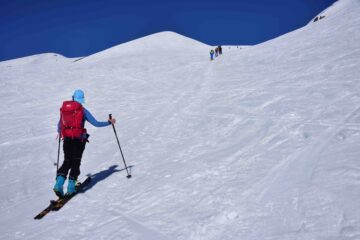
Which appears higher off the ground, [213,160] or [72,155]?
[72,155]

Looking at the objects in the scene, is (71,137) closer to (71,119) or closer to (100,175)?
(71,119)

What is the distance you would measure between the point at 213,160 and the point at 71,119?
3.07 m

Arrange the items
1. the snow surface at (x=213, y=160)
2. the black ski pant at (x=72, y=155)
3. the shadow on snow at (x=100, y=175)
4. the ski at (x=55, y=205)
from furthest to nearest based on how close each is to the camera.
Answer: the shadow on snow at (x=100, y=175)
the black ski pant at (x=72, y=155)
the ski at (x=55, y=205)
the snow surface at (x=213, y=160)

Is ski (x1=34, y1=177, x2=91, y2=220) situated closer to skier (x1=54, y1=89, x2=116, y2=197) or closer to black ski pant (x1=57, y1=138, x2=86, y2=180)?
skier (x1=54, y1=89, x2=116, y2=197)

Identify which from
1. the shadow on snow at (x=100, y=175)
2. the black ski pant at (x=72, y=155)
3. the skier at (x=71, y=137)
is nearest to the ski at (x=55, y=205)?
the skier at (x=71, y=137)

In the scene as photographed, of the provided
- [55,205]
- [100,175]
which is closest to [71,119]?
[55,205]

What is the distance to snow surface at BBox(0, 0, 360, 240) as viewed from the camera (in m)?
4.38

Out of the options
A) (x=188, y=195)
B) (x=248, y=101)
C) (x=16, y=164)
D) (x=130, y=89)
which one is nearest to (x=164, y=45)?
(x=130, y=89)

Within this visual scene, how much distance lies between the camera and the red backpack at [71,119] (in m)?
6.44

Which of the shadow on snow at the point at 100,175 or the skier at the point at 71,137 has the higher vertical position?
the skier at the point at 71,137

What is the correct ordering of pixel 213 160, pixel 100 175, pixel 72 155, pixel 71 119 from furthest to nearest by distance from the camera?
pixel 100 175 < pixel 213 160 < pixel 72 155 < pixel 71 119

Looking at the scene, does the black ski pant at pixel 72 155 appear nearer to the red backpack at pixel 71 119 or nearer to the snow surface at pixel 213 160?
the red backpack at pixel 71 119

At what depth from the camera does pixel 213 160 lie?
280 inches

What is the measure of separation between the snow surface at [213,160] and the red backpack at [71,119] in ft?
4.11
